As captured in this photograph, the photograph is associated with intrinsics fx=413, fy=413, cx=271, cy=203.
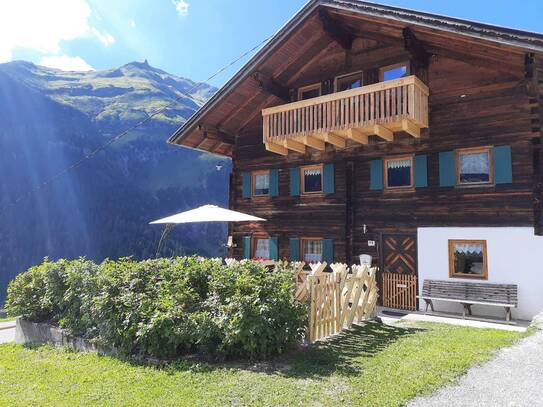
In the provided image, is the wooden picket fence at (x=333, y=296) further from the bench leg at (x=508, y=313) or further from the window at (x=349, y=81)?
the window at (x=349, y=81)

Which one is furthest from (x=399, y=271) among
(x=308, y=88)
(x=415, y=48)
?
(x=308, y=88)

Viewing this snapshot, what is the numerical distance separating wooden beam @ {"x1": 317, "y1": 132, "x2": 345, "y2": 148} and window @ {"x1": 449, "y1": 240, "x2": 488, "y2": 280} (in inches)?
186

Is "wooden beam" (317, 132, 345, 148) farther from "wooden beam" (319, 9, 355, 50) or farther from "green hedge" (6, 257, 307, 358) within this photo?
"green hedge" (6, 257, 307, 358)

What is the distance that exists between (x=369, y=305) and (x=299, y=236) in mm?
6418

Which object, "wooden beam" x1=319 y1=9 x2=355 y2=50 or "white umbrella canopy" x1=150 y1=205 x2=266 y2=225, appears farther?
"wooden beam" x1=319 y1=9 x2=355 y2=50

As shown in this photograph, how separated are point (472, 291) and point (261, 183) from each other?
29.8ft

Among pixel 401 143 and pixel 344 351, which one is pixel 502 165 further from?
pixel 344 351

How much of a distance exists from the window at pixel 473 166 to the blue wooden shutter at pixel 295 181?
5793 mm

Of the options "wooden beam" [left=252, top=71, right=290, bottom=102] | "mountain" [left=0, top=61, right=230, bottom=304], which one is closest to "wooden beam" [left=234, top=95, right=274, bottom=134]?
"wooden beam" [left=252, top=71, right=290, bottom=102]

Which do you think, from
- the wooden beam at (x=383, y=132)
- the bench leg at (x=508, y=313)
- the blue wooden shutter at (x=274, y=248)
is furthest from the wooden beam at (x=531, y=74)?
the blue wooden shutter at (x=274, y=248)

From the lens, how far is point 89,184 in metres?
93.8

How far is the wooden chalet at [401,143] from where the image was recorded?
11320mm

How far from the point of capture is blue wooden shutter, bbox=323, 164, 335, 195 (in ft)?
49.5

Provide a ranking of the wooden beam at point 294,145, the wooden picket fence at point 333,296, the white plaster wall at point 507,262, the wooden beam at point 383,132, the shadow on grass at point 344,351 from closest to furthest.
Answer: the shadow on grass at point 344,351 < the wooden picket fence at point 333,296 < the white plaster wall at point 507,262 < the wooden beam at point 383,132 < the wooden beam at point 294,145
